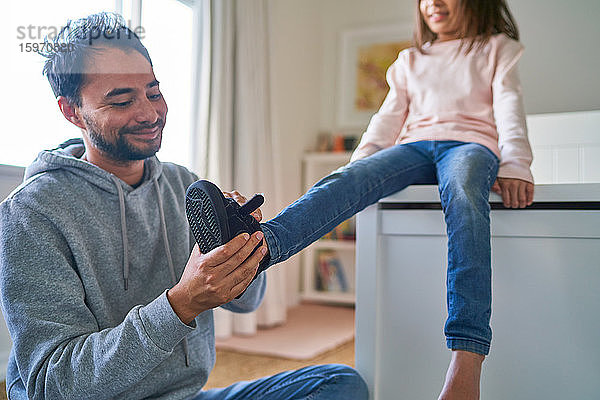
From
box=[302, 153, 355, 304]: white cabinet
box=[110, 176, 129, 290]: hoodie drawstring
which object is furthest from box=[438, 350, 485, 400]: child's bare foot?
box=[302, 153, 355, 304]: white cabinet

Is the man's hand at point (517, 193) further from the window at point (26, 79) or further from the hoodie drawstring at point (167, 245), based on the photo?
the window at point (26, 79)

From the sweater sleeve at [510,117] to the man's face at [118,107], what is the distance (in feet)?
2.41

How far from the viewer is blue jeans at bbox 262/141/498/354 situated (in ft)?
3.08

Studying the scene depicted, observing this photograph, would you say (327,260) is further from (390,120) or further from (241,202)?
(241,202)

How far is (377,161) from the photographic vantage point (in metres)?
1.24

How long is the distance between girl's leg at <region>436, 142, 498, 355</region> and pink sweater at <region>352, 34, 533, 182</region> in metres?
0.12

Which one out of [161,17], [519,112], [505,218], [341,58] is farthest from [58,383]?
[341,58]

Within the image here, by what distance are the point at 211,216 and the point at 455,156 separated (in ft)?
2.03

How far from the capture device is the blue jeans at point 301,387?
41.0 inches

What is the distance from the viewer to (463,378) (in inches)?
35.5

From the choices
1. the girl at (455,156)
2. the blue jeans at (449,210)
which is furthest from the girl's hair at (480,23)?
the blue jeans at (449,210)

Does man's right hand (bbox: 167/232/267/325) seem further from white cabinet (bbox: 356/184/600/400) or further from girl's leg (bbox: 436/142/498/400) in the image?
white cabinet (bbox: 356/184/600/400)


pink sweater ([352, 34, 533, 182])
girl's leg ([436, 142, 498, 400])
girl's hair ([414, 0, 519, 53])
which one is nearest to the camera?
girl's leg ([436, 142, 498, 400])

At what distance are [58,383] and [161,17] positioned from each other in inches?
55.8
